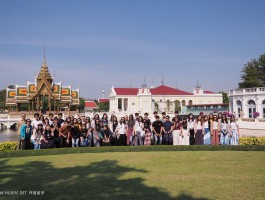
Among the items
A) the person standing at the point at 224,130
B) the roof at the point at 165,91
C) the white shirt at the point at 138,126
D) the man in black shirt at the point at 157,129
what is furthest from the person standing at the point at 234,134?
the roof at the point at 165,91

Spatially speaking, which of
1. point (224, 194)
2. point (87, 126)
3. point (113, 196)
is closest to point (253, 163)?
point (224, 194)

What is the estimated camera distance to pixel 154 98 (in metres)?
77.9

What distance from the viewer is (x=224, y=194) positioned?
564 centimetres

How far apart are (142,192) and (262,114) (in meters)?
38.4

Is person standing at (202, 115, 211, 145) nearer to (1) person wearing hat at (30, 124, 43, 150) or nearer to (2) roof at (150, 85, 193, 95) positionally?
(1) person wearing hat at (30, 124, 43, 150)

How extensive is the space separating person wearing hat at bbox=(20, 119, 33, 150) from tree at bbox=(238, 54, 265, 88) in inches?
1836

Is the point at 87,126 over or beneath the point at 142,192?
over

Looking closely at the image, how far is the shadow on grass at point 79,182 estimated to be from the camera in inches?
223

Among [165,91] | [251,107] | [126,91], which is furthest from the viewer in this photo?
[165,91]

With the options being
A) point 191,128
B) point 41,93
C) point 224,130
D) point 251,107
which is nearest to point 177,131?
point 191,128

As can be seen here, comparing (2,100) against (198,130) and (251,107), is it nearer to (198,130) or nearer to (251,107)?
(251,107)

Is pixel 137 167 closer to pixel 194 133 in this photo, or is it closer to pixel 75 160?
pixel 75 160

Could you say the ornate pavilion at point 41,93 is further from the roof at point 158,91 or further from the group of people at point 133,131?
the group of people at point 133,131

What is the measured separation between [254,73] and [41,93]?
38254mm
